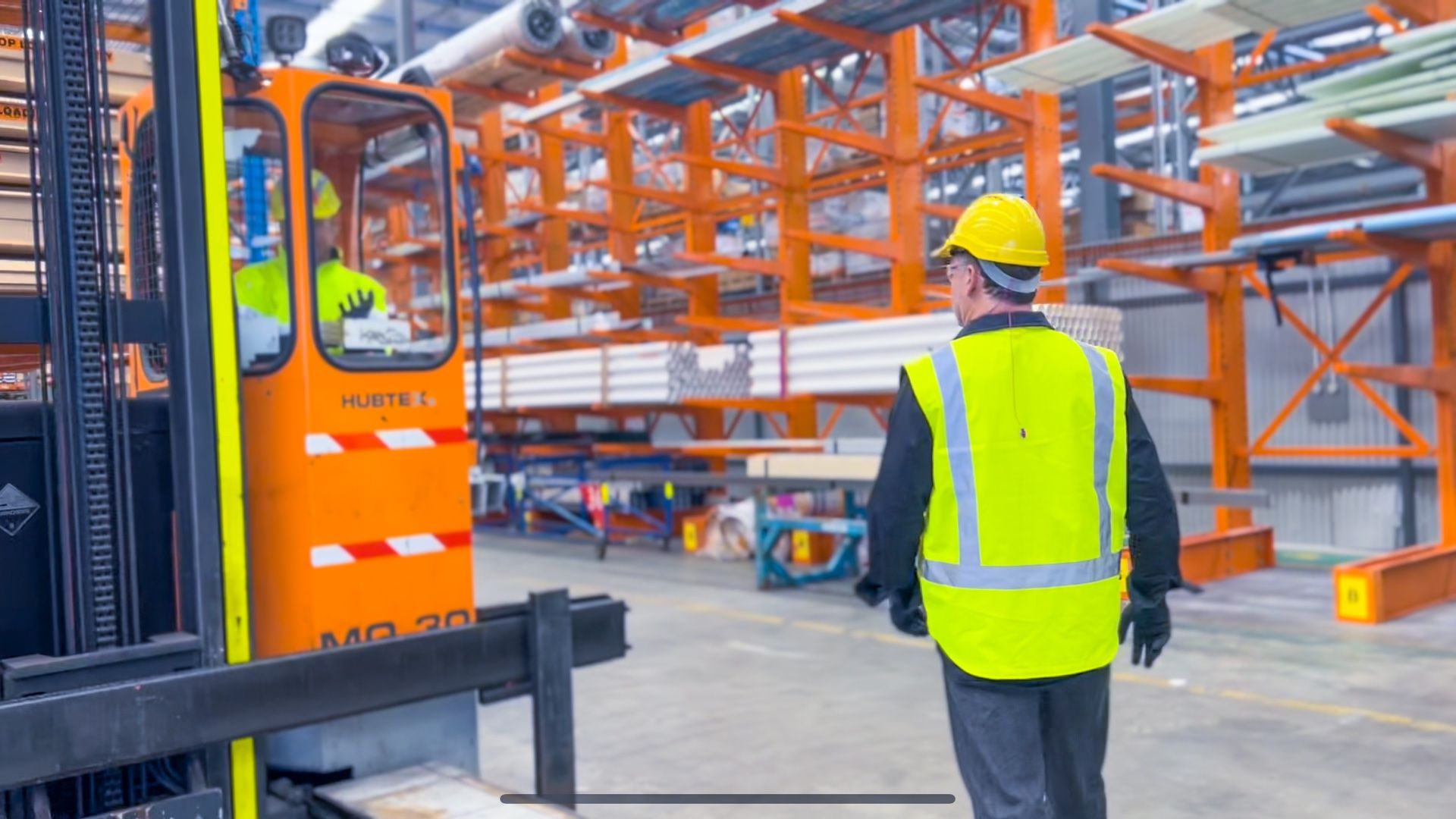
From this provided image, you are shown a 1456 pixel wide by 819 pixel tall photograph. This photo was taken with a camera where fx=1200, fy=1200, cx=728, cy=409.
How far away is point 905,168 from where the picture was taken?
914cm

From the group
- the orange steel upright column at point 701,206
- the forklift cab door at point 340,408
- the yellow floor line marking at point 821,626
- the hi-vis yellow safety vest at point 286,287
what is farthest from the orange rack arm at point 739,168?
the hi-vis yellow safety vest at point 286,287

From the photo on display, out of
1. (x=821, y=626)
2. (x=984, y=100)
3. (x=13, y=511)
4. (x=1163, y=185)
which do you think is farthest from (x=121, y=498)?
(x=1163, y=185)

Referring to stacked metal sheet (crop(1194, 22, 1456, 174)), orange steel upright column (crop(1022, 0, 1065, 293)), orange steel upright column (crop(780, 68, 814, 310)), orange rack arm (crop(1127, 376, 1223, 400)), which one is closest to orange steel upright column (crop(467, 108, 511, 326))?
orange steel upright column (crop(780, 68, 814, 310))

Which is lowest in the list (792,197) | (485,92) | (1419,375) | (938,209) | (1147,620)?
(1147,620)

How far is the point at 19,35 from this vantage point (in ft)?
9.54

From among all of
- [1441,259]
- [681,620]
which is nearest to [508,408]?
[681,620]

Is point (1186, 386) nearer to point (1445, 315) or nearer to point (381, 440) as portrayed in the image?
point (1445, 315)

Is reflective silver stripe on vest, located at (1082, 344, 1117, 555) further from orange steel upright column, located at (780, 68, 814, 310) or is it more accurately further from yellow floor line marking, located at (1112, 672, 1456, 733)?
orange steel upright column, located at (780, 68, 814, 310)

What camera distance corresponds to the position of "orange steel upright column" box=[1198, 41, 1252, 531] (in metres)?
8.71

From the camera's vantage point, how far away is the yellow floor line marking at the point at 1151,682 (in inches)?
204

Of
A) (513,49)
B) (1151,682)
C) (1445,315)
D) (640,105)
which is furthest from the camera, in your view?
(640,105)

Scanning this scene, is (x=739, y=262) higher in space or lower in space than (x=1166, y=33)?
lower

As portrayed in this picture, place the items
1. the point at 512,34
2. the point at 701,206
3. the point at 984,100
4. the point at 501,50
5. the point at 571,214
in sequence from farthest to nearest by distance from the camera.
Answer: the point at 571,214 < the point at 701,206 < the point at 501,50 < the point at 512,34 < the point at 984,100

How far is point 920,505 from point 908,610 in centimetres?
28
